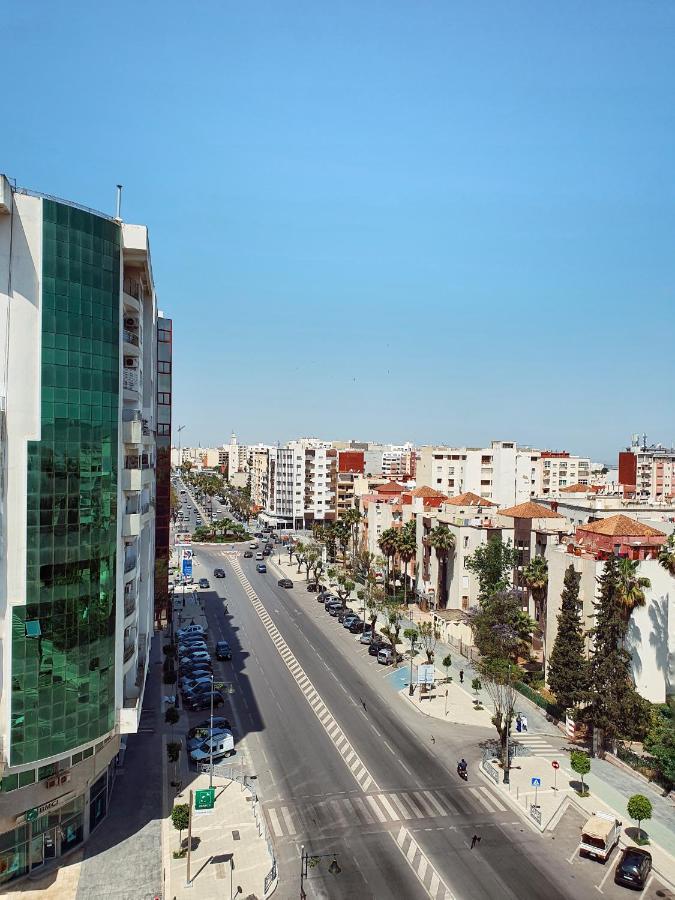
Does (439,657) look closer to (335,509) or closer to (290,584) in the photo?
(290,584)

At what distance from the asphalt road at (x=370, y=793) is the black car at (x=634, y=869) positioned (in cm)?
94

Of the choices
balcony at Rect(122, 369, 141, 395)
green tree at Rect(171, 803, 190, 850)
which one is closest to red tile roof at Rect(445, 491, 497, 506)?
A: balcony at Rect(122, 369, 141, 395)

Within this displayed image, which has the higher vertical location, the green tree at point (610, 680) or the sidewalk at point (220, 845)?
the green tree at point (610, 680)

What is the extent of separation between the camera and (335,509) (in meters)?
179

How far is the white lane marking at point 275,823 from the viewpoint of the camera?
37.8m

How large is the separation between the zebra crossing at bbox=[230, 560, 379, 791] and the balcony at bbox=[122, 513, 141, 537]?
2307 cm

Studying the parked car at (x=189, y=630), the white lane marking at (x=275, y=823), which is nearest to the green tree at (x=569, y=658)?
the white lane marking at (x=275, y=823)

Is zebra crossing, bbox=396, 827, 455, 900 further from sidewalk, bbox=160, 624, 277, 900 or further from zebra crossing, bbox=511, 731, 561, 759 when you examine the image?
zebra crossing, bbox=511, 731, 561, 759

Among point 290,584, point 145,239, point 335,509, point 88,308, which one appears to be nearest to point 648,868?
point 88,308

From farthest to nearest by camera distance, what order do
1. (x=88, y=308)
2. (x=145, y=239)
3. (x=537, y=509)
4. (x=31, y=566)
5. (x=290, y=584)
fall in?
(x=290, y=584) < (x=537, y=509) < (x=145, y=239) < (x=88, y=308) < (x=31, y=566)

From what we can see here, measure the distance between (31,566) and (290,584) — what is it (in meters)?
82.5

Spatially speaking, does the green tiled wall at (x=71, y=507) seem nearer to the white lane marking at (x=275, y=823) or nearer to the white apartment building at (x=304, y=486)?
the white lane marking at (x=275, y=823)

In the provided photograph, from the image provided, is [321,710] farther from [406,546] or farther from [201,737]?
[406,546]

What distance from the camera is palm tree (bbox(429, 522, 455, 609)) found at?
8981 centimetres
